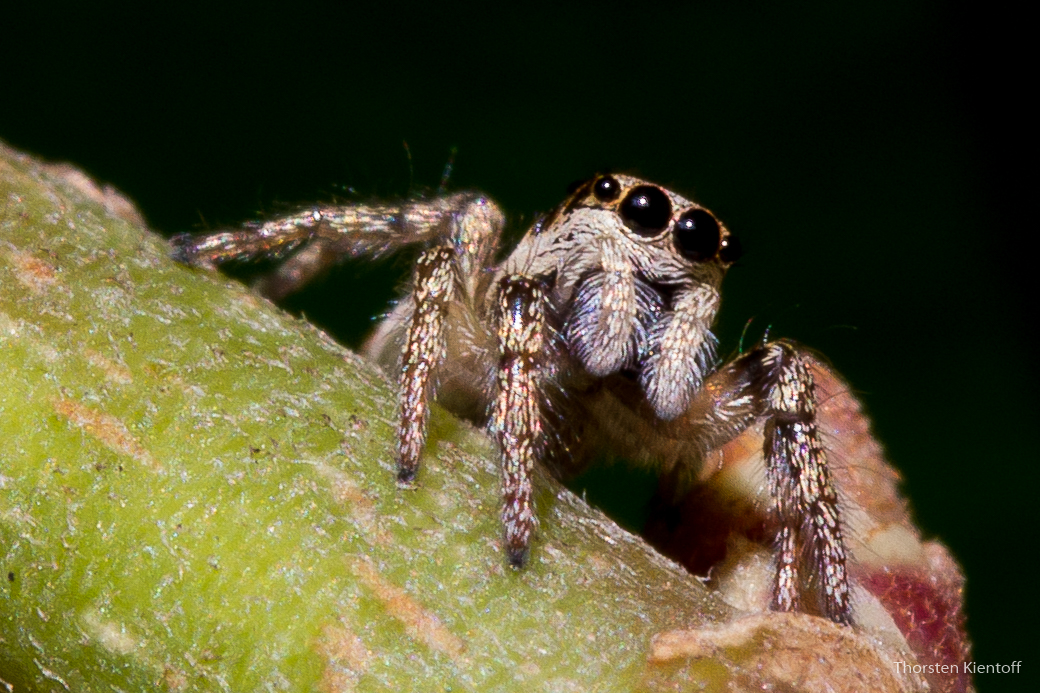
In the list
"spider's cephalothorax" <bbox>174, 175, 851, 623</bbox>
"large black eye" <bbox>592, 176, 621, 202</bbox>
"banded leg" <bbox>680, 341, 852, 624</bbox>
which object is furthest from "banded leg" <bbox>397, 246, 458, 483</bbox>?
"banded leg" <bbox>680, 341, 852, 624</bbox>

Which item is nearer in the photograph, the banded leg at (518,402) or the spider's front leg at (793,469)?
the banded leg at (518,402)

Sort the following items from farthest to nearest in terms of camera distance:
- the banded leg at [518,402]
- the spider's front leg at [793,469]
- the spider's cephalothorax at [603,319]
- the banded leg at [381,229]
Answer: the banded leg at [381,229] < the spider's cephalothorax at [603,319] < the spider's front leg at [793,469] < the banded leg at [518,402]

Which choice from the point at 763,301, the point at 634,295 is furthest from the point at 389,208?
the point at 763,301

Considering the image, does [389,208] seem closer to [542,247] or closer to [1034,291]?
[542,247]

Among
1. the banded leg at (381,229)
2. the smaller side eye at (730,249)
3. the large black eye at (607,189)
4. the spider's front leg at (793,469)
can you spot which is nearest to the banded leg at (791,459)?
the spider's front leg at (793,469)

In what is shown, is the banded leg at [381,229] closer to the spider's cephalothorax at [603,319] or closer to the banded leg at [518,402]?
the spider's cephalothorax at [603,319]

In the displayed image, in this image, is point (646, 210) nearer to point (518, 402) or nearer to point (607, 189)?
point (607, 189)

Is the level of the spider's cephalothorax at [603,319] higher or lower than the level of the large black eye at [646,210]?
lower

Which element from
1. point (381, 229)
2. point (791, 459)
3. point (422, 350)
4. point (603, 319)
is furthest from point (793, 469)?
point (381, 229)
